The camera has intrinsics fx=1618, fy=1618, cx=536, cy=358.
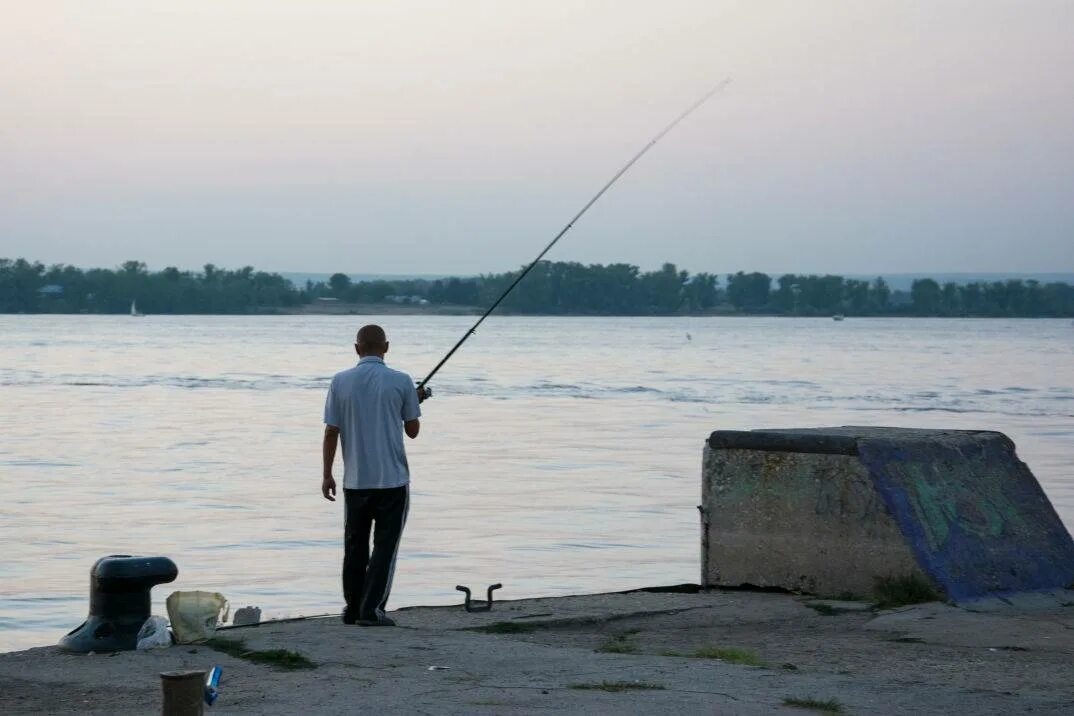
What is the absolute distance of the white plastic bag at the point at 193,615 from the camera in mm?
7121

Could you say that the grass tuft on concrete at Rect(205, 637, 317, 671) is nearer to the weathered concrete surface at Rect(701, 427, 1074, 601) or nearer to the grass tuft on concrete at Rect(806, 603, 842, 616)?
the grass tuft on concrete at Rect(806, 603, 842, 616)

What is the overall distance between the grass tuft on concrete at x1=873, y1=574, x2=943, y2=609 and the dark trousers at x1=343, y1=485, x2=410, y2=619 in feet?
7.99

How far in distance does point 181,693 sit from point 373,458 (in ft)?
9.76

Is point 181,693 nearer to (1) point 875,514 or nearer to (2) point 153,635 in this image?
(2) point 153,635

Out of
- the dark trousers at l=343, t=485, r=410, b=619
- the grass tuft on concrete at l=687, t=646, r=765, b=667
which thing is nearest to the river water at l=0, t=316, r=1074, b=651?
the dark trousers at l=343, t=485, r=410, b=619

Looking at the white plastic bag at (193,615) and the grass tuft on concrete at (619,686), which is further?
the white plastic bag at (193,615)

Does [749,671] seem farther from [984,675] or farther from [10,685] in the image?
[10,685]

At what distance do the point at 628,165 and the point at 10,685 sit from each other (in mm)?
5842

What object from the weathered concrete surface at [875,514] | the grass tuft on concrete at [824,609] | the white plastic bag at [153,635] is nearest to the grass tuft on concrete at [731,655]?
the grass tuft on concrete at [824,609]

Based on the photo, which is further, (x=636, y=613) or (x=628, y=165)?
(x=628, y=165)

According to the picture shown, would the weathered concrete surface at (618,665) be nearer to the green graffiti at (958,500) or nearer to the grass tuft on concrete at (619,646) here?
the grass tuft on concrete at (619,646)

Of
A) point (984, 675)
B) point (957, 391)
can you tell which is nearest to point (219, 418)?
point (957, 391)

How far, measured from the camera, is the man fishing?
25.5 ft

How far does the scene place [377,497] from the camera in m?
7.79
